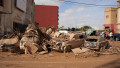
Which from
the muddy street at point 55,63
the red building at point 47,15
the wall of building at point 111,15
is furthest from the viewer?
the wall of building at point 111,15

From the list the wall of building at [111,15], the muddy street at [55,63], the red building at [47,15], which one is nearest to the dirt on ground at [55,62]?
the muddy street at [55,63]

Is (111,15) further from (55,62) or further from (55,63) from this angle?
(55,63)

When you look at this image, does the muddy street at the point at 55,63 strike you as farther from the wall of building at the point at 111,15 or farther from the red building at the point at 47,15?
the wall of building at the point at 111,15

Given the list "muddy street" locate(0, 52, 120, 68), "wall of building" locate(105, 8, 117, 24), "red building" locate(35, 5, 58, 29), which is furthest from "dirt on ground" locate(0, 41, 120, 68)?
"wall of building" locate(105, 8, 117, 24)

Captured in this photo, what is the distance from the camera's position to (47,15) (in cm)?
2859

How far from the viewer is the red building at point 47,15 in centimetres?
2859

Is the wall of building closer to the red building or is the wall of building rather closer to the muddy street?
the red building

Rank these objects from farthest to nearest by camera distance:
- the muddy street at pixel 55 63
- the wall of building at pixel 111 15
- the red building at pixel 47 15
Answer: the wall of building at pixel 111 15 → the red building at pixel 47 15 → the muddy street at pixel 55 63

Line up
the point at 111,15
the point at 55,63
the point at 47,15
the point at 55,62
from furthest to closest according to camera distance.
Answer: the point at 111,15, the point at 47,15, the point at 55,62, the point at 55,63

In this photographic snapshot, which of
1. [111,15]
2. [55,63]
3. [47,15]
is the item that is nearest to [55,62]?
[55,63]

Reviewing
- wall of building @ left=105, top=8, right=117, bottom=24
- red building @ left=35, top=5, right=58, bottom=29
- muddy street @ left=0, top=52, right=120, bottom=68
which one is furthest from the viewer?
wall of building @ left=105, top=8, right=117, bottom=24

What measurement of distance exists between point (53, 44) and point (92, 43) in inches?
133

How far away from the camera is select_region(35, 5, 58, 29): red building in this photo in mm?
28594

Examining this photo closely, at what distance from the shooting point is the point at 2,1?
32.1 ft
